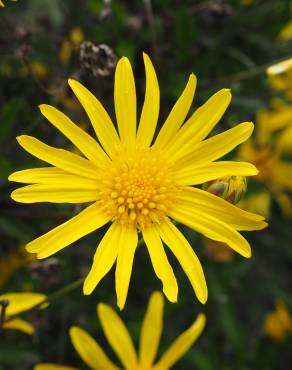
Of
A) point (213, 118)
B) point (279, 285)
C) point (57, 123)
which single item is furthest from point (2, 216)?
point (279, 285)

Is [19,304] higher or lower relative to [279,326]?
higher

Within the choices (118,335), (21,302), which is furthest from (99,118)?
(118,335)

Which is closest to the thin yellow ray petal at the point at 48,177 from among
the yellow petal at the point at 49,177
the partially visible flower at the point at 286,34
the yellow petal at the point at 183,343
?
the yellow petal at the point at 49,177

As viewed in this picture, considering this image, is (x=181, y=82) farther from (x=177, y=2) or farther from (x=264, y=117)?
(x=264, y=117)

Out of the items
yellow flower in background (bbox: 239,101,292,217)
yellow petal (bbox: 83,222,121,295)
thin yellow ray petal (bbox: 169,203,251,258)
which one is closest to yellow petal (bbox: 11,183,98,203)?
yellow petal (bbox: 83,222,121,295)

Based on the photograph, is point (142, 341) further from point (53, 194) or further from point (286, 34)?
point (286, 34)

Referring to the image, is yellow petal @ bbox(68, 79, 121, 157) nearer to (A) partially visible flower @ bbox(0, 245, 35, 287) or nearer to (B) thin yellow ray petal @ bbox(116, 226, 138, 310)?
(B) thin yellow ray petal @ bbox(116, 226, 138, 310)

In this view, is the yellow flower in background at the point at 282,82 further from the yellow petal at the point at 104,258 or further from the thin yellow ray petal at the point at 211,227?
the yellow petal at the point at 104,258
